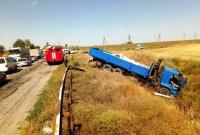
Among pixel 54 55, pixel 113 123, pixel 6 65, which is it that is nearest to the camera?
pixel 113 123

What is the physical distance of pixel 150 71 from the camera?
22.2m

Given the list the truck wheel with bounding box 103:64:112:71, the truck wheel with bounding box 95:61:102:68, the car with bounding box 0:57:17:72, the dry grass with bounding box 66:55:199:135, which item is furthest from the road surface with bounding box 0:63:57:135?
the car with bounding box 0:57:17:72

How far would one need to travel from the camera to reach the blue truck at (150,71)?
19969 millimetres

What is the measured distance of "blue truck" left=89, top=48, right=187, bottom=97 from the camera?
19969mm

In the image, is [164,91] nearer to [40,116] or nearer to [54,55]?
[40,116]

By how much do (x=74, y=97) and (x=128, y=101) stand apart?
2716 millimetres

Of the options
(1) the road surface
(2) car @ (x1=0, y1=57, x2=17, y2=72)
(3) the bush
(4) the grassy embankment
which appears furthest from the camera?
(2) car @ (x1=0, y1=57, x2=17, y2=72)

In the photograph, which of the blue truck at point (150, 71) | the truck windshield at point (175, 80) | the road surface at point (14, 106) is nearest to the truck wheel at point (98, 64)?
the blue truck at point (150, 71)

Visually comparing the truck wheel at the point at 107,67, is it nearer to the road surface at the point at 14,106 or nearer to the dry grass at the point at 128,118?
the road surface at the point at 14,106

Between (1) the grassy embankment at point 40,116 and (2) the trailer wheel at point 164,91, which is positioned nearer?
(1) the grassy embankment at point 40,116

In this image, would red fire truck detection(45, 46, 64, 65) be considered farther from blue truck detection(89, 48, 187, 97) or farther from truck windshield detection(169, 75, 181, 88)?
truck windshield detection(169, 75, 181, 88)

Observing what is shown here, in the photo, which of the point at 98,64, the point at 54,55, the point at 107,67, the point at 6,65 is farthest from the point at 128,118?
the point at 54,55

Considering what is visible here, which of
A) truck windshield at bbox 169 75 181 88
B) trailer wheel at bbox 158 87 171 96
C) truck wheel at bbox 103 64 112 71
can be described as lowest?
trailer wheel at bbox 158 87 171 96

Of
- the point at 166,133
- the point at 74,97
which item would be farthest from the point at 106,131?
the point at 74,97
